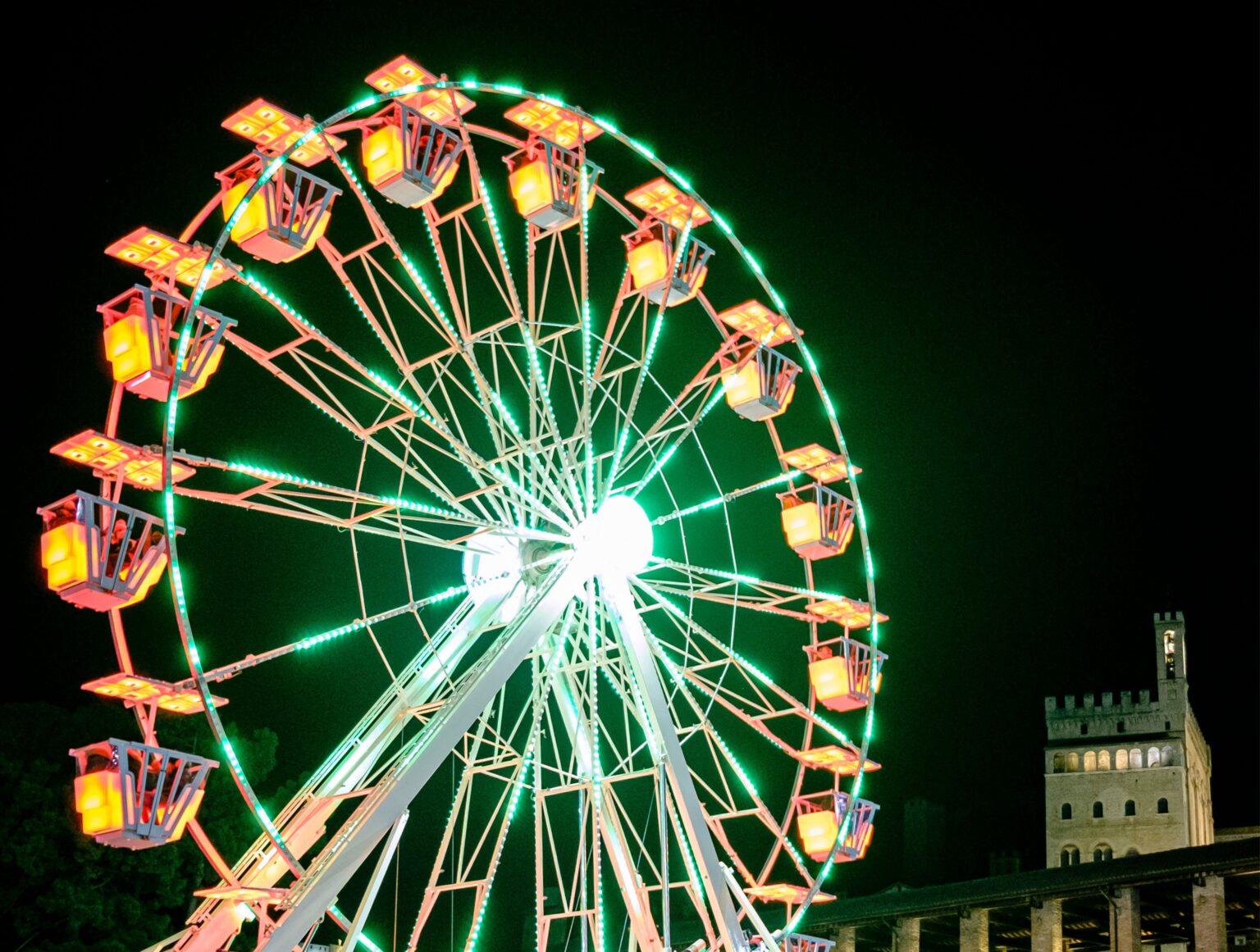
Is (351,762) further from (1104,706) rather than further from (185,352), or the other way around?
(1104,706)

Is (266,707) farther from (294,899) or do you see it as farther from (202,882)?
(294,899)

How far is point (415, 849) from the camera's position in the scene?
40125 mm

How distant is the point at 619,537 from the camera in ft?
61.9

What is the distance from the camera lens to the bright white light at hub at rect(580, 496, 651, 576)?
18.5 m

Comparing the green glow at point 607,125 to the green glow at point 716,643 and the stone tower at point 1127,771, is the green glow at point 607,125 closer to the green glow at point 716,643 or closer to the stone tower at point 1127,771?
the green glow at point 716,643

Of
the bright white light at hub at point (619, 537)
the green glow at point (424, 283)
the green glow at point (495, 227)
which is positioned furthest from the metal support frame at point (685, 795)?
the green glow at point (495, 227)

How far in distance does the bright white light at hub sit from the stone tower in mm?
70888

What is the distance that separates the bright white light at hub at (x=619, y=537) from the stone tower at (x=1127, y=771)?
233ft

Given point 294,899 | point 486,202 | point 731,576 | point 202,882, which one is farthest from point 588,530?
point 202,882

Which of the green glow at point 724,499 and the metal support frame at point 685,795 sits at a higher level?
the green glow at point 724,499

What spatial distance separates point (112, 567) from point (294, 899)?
4110mm

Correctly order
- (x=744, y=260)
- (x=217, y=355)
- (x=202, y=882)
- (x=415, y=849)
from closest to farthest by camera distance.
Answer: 1. (x=217, y=355)
2. (x=744, y=260)
3. (x=202, y=882)
4. (x=415, y=849)

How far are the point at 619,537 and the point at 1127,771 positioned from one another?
2923 inches

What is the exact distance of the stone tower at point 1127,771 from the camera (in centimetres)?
8488
